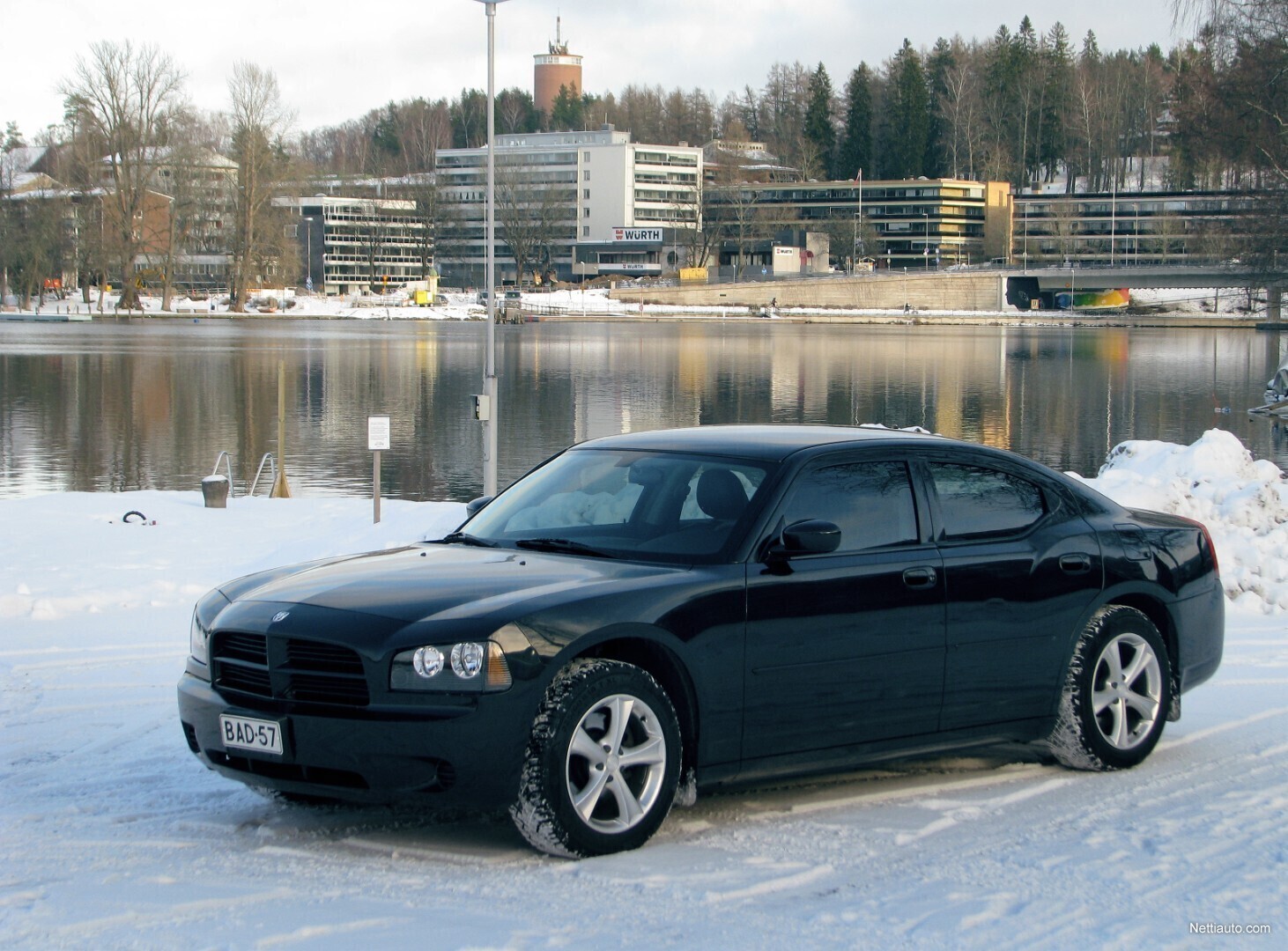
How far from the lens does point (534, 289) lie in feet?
587

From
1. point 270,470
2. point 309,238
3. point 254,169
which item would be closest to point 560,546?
point 270,470

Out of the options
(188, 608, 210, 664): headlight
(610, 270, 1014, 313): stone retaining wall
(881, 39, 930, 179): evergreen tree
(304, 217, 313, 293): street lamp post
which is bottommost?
(188, 608, 210, 664): headlight

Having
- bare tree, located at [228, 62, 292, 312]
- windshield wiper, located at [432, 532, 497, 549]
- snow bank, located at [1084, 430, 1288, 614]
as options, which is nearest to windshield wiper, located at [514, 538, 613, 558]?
windshield wiper, located at [432, 532, 497, 549]

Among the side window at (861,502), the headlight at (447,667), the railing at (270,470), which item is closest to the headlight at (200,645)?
the headlight at (447,667)

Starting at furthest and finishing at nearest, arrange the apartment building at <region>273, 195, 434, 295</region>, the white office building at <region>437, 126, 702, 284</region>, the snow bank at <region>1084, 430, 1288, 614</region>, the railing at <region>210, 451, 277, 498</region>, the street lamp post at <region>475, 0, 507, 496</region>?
the white office building at <region>437, 126, 702, 284</region>, the apartment building at <region>273, 195, 434, 295</region>, the railing at <region>210, 451, 277, 498</region>, the street lamp post at <region>475, 0, 507, 496</region>, the snow bank at <region>1084, 430, 1288, 614</region>

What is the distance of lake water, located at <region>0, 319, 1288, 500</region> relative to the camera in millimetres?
32000

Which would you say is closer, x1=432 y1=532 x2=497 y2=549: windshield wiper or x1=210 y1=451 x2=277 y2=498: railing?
x1=432 y1=532 x2=497 y2=549: windshield wiper

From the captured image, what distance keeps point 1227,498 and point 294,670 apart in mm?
10146

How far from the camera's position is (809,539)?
5723 mm

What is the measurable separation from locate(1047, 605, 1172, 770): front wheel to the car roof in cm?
120

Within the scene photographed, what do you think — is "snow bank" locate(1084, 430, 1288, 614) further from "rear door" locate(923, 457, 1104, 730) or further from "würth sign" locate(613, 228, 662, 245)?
"würth sign" locate(613, 228, 662, 245)

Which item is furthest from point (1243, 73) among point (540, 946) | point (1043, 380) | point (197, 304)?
point (197, 304)

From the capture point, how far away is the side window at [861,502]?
20.1 feet

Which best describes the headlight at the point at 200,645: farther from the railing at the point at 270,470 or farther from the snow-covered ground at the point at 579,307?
the snow-covered ground at the point at 579,307
